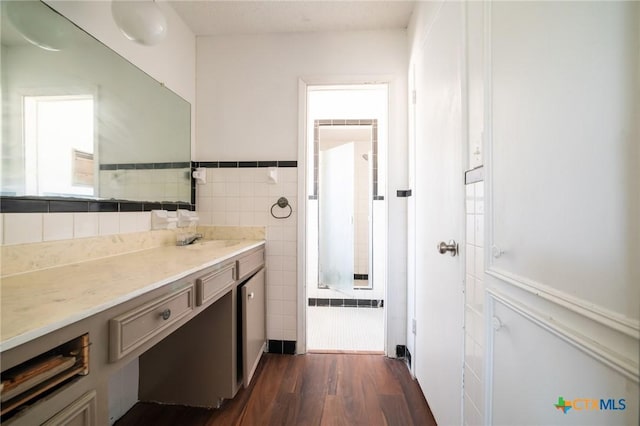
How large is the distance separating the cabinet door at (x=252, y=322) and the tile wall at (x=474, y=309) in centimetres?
111

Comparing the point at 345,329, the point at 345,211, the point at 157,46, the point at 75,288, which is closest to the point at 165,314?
the point at 75,288

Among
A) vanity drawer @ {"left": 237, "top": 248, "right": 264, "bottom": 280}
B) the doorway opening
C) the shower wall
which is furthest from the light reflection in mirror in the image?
the shower wall

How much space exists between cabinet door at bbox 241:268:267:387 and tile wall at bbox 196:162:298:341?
0.43ft

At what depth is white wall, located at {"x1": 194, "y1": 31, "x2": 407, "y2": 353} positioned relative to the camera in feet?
5.99

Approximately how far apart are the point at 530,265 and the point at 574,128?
1.10 ft

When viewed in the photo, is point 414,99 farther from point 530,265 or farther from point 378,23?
point 530,265

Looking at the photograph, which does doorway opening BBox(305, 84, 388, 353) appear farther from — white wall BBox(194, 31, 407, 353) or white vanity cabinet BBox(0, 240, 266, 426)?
white vanity cabinet BBox(0, 240, 266, 426)

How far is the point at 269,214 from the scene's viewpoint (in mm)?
1904

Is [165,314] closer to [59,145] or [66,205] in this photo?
[66,205]

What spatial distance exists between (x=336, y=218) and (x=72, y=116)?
2507 mm

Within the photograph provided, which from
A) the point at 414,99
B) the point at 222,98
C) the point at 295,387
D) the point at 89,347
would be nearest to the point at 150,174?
the point at 222,98

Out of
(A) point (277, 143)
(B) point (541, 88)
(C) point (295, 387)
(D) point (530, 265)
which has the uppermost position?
(A) point (277, 143)

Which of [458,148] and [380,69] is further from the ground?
[380,69]

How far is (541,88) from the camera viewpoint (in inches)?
22.6
